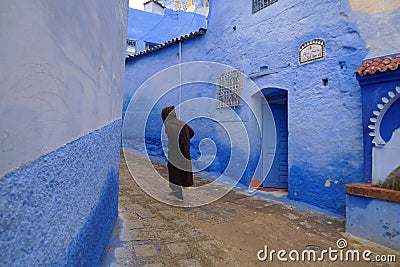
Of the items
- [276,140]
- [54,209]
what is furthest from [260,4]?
[54,209]

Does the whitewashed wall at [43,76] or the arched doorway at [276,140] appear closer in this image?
the whitewashed wall at [43,76]

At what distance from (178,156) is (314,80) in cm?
268

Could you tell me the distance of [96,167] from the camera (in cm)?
195

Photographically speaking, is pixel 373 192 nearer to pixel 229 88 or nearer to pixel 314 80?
pixel 314 80

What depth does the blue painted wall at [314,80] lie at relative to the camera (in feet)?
13.7

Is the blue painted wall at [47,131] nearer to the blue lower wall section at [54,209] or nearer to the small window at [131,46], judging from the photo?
the blue lower wall section at [54,209]

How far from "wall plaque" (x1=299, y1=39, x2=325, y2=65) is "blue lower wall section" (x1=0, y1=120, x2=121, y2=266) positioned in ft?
13.3

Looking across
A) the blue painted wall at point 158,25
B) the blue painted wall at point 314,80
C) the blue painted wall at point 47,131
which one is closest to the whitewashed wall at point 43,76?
the blue painted wall at point 47,131

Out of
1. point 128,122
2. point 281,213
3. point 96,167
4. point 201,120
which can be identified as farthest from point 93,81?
point 128,122

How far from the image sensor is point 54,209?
3.66 feet

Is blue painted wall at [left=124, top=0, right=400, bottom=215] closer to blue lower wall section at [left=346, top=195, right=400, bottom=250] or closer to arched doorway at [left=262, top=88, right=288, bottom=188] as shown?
arched doorway at [left=262, top=88, right=288, bottom=188]

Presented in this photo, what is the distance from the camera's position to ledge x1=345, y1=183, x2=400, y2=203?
2.98 metres

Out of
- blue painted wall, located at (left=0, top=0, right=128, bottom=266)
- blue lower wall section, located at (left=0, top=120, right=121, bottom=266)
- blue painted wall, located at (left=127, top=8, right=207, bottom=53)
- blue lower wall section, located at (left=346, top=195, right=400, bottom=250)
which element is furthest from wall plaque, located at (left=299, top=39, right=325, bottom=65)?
blue painted wall, located at (left=127, top=8, right=207, bottom=53)

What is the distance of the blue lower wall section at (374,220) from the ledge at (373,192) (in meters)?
0.05
